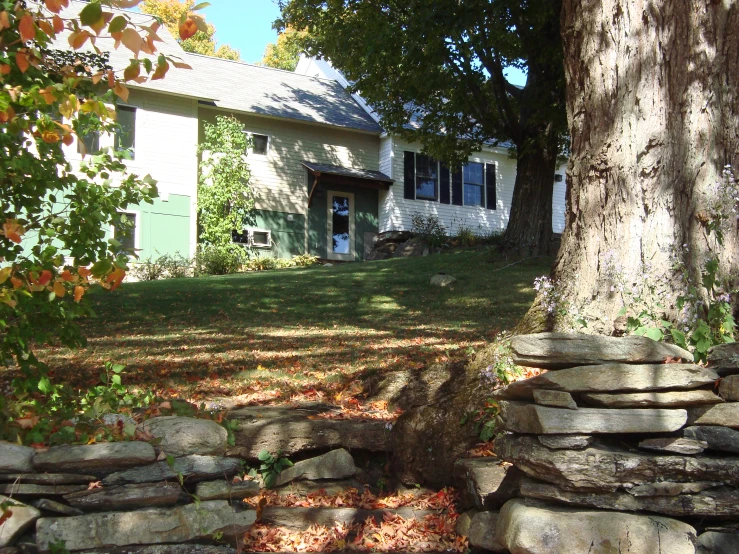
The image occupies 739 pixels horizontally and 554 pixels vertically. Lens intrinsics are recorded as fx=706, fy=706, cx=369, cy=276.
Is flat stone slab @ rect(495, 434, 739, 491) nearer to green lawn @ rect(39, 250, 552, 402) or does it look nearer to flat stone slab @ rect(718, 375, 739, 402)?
flat stone slab @ rect(718, 375, 739, 402)

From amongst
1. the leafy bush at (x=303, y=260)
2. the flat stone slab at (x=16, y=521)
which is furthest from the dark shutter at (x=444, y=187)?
the flat stone slab at (x=16, y=521)

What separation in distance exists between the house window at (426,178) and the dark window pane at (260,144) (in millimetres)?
5121

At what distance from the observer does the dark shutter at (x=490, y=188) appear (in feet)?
81.7

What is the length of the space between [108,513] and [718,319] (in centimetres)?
358

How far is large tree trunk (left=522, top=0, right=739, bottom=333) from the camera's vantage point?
14.7 ft

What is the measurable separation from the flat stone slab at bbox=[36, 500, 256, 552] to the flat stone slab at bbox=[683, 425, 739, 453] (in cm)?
241

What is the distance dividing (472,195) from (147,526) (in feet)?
71.8

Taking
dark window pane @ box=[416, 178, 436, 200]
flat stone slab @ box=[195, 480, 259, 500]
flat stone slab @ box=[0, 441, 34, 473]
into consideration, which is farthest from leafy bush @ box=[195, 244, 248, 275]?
flat stone slab @ box=[0, 441, 34, 473]

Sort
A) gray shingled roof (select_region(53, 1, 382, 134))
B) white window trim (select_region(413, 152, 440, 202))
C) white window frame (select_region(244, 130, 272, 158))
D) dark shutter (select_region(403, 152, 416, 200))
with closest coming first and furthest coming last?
gray shingled roof (select_region(53, 1, 382, 134)) → white window frame (select_region(244, 130, 272, 158)) → dark shutter (select_region(403, 152, 416, 200)) → white window trim (select_region(413, 152, 440, 202))

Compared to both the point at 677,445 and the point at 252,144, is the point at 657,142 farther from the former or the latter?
the point at 252,144

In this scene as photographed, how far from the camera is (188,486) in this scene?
153 inches

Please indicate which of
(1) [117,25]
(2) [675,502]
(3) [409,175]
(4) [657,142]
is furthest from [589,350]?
(3) [409,175]

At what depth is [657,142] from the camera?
4566 millimetres

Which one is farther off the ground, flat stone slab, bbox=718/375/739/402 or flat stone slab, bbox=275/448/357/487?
flat stone slab, bbox=718/375/739/402
